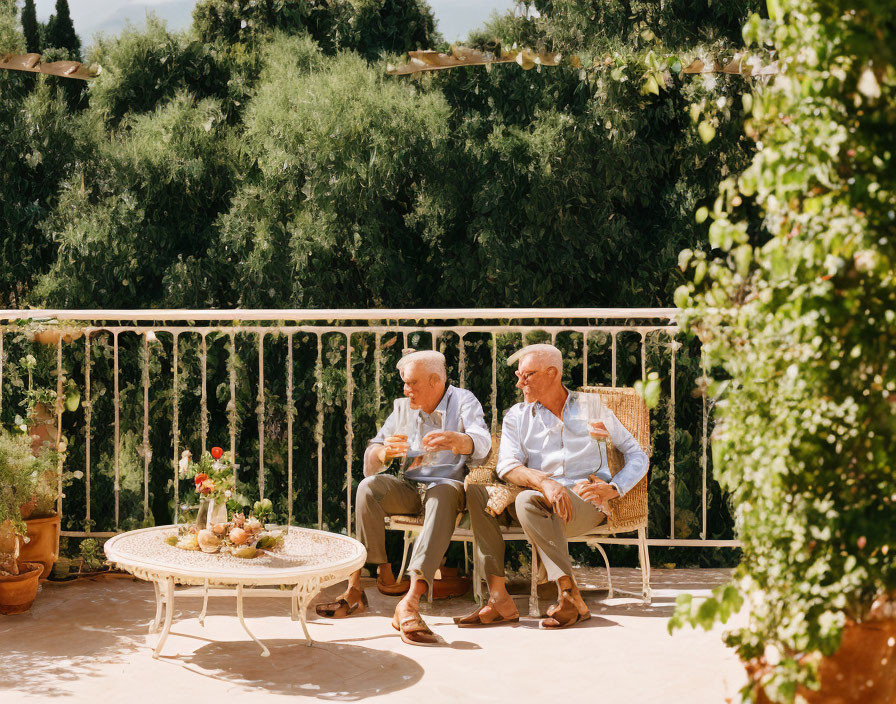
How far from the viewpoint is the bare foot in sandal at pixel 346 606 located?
13.7ft

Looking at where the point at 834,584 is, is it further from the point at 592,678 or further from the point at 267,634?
the point at 267,634

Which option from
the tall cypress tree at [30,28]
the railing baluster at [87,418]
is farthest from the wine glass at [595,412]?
the tall cypress tree at [30,28]

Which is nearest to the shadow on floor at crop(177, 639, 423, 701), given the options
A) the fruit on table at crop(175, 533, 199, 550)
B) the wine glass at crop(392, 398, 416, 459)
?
the fruit on table at crop(175, 533, 199, 550)

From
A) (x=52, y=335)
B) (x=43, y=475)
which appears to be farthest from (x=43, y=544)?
(x=52, y=335)

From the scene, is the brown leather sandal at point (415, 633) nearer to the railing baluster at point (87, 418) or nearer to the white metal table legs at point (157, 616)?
the white metal table legs at point (157, 616)

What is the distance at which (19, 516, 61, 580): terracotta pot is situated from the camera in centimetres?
446

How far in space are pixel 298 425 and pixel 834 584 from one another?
4225 mm

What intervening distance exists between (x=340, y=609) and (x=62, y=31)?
582 cm

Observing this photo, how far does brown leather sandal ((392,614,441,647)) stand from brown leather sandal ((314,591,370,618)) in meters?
0.43

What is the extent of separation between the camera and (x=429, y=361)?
4340 mm

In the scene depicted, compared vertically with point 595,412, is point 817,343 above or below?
above

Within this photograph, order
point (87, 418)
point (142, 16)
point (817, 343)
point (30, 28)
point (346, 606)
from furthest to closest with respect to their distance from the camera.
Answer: point (30, 28)
point (142, 16)
point (87, 418)
point (346, 606)
point (817, 343)

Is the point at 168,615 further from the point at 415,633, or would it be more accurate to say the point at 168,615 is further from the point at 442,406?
the point at 442,406

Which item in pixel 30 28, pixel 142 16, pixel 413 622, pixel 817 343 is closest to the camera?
pixel 817 343
